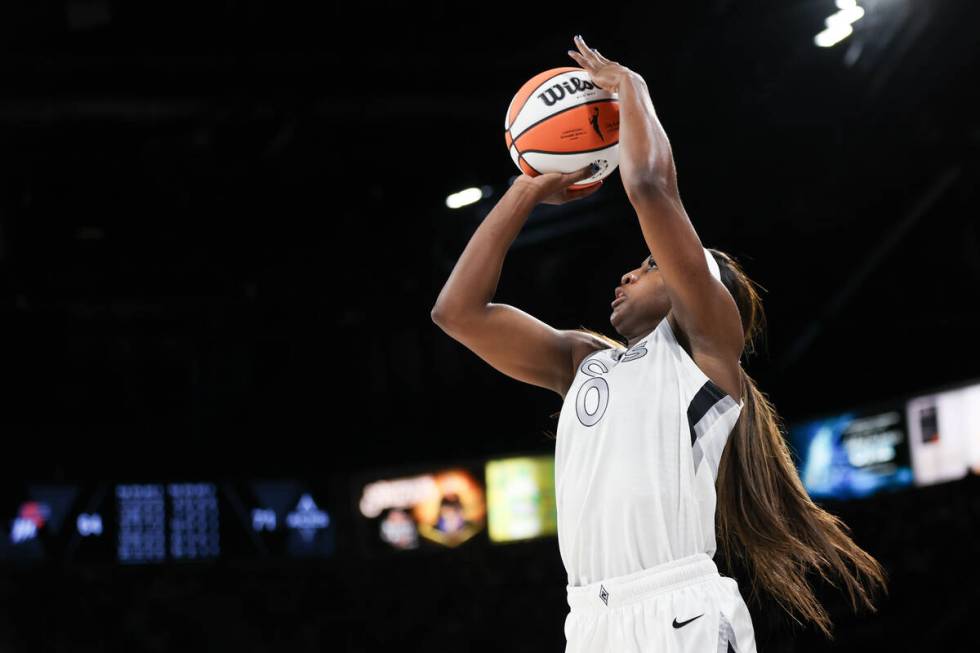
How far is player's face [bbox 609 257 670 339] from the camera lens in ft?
10.0

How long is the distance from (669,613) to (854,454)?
26.1ft

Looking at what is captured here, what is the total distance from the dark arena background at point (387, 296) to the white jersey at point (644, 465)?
4.83m

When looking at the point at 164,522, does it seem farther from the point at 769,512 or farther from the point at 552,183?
the point at 769,512

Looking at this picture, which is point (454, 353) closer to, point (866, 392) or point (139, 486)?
point (139, 486)

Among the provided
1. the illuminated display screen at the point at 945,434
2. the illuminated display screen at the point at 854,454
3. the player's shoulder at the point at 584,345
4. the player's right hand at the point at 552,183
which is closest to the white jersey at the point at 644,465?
the player's shoulder at the point at 584,345

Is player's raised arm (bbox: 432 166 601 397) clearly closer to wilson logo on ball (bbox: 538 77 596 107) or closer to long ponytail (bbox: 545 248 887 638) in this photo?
wilson logo on ball (bbox: 538 77 596 107)

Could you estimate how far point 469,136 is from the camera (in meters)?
9.21

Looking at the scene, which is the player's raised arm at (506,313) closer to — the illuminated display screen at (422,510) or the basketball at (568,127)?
the basketball at (568,127)

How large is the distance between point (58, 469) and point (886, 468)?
7.69 metres

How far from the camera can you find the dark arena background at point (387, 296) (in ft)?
26.0

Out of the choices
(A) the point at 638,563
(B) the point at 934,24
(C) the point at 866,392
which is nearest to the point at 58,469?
(C) the point at 866,392

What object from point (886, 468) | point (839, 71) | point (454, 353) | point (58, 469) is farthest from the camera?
point (454, 353)

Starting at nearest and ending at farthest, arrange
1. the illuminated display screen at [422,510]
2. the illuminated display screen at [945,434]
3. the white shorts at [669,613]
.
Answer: the white shorts at [669,613] < the illuminated display screen at [945,434] < the illuminated display screen at [422,510]

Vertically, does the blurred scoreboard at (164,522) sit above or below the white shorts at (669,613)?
above
